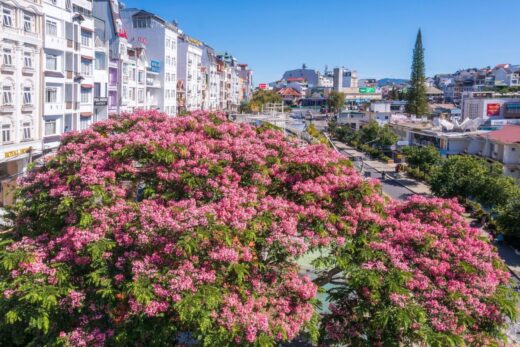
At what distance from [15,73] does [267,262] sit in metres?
22.8

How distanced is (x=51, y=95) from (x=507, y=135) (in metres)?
40.0

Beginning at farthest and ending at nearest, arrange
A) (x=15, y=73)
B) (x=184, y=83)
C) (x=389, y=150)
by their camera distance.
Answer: (x=389, y=150) → (x=184, y=83) → (x=15, y=73)

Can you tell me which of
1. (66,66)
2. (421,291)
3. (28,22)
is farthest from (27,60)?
(421,291)

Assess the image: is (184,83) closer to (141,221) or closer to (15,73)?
(15,73)

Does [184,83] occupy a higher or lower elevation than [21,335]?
higher

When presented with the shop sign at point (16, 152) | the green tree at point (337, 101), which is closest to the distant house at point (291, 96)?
the green tree at point (337, 101)

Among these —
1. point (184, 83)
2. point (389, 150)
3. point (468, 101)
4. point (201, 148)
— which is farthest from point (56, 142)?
point (468, 101)

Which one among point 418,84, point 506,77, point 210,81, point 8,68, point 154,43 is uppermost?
point 506,77

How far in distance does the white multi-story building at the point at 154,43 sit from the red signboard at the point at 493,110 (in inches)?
1796

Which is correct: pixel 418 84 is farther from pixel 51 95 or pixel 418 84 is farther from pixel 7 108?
pixel 7 108

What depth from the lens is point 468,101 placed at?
255 ft

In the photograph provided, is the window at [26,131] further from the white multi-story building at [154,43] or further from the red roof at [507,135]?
the red roof at [507,135]

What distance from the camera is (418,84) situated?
3600 inches

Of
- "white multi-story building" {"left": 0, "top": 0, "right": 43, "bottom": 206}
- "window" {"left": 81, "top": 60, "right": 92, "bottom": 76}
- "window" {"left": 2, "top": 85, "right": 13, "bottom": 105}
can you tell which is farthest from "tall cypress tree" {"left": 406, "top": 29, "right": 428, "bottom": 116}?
"window" {"left": 2, "top": 85, "right": 13, "bottom": 105}
